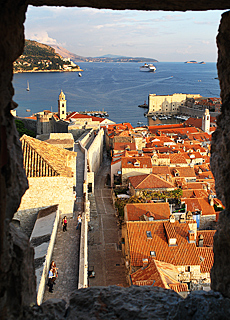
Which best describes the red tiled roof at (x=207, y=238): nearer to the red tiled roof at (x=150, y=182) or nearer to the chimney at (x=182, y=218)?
the chimney at (x=182, y=218)

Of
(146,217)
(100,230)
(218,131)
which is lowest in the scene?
(100,230)

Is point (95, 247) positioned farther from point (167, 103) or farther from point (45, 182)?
point (167, 103)

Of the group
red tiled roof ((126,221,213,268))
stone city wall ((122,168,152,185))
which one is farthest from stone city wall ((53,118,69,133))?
red tiled roof ((126,221,213,268))

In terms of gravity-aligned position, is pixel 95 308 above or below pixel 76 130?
above

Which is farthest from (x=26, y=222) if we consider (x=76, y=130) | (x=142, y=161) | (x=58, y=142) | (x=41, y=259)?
(x=76, y=130)

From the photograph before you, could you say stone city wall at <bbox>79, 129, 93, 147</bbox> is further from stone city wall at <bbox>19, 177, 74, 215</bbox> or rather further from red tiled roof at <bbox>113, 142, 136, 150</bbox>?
stone city wall at <bbox>19, 177, 74, 215</bbox>

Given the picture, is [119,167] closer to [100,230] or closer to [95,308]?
[100,230]

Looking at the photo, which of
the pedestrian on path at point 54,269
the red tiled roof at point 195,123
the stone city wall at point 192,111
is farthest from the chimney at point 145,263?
the stone city wall at point 192,111

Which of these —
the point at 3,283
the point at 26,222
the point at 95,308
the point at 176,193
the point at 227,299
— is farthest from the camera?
the point at 176,193

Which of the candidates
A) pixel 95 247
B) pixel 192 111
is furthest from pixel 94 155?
pixel 192 111
